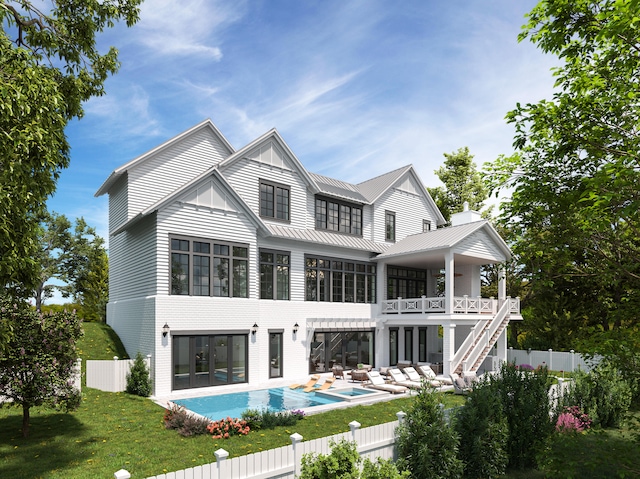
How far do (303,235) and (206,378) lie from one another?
27.8ft

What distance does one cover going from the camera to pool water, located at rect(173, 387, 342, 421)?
15.5 m

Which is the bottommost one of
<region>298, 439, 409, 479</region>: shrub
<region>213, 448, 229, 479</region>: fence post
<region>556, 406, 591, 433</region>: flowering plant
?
<region>556, 406, 591, 433</region>: flowering plant

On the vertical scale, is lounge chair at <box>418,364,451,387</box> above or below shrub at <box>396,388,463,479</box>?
below

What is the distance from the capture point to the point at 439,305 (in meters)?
24.1

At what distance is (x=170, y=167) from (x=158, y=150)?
101 cm

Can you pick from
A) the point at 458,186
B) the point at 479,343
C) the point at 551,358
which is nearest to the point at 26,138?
the point at 479,343

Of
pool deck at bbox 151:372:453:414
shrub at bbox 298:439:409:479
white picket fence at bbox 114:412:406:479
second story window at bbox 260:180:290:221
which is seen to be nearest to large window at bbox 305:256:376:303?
second story window at bbox 260:180:290:221

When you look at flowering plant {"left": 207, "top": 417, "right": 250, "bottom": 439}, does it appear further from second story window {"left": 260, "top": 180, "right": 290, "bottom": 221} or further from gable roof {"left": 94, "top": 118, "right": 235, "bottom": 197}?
gable roof {"left": 94, "top": 118, "right": 235, "bottom": 197}

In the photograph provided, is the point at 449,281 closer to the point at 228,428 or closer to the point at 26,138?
the point at 228,428

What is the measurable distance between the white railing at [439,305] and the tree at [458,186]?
52.7 feet

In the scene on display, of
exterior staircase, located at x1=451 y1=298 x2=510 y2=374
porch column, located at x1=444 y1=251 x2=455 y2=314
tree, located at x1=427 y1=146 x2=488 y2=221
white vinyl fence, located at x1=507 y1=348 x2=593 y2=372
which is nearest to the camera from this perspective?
exterior staircase, located at x1=451 y1=298 x2=510 y2=374

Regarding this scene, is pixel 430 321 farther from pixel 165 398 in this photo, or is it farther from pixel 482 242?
pixel 165 398

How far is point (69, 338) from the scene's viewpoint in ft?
38.7

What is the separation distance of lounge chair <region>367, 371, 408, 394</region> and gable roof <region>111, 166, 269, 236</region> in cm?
820
